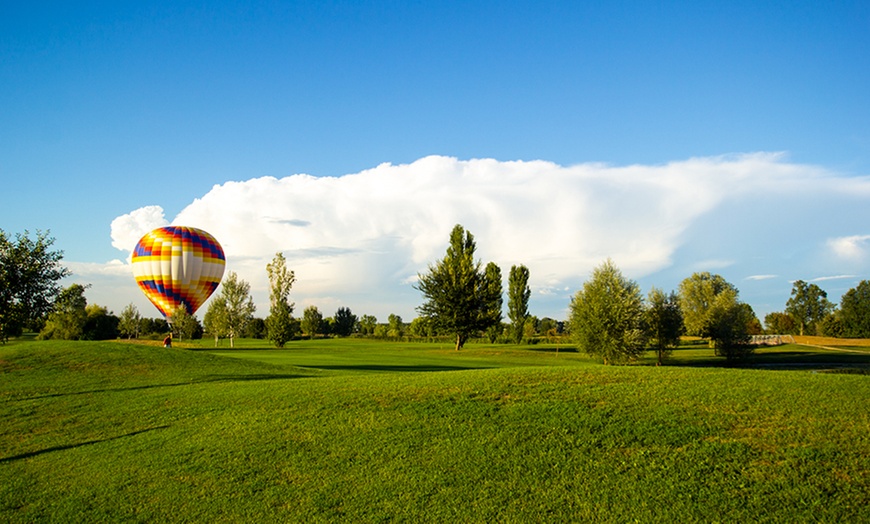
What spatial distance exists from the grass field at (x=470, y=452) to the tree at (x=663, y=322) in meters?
35.6

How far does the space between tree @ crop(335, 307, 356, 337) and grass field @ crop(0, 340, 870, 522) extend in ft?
405

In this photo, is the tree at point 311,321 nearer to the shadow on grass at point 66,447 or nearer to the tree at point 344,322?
the tree at point 344,322

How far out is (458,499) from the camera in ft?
27.5

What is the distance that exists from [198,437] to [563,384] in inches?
368

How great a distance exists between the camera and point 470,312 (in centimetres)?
6147

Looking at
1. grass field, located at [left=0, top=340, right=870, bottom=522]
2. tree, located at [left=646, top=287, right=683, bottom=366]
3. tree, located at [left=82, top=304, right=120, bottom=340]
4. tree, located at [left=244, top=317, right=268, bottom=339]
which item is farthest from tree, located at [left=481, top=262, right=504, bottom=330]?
tree, located at [left=82, top=304, right=120, bottom=340]

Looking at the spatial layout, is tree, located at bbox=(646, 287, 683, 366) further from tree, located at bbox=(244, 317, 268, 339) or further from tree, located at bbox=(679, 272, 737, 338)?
tree, located at bbox=(244, 317, 268, 339)

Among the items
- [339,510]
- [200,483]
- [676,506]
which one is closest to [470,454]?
[339,510]

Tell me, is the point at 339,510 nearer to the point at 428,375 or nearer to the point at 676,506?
the point at 676,506

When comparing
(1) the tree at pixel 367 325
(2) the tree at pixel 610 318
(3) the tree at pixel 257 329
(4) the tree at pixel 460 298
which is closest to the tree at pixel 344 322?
(1) the tree at pixel 367 325

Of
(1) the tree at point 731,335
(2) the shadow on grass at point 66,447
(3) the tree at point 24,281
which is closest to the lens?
(2) the shadow on grass at point 66,447

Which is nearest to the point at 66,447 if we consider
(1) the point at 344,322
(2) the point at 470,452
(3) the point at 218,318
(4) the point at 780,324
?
(2) the point at 470,452

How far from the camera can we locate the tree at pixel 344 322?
13962 centimetres

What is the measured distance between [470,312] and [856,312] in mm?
101199
